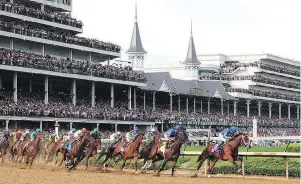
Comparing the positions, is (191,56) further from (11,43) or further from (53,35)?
(11,43)

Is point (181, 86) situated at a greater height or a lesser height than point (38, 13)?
lesser

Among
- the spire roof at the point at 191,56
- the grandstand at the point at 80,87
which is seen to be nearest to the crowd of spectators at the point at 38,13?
the grandstand at the point at 80,87

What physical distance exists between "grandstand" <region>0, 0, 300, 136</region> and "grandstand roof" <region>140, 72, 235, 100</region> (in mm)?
102

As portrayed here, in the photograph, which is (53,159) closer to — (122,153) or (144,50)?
(122,153)

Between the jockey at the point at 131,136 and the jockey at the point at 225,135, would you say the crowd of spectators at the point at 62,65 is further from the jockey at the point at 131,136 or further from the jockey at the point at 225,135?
the jockey at the point at 225,135

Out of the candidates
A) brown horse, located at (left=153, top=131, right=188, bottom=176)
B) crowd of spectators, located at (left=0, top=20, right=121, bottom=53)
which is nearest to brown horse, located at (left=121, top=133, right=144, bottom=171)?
brown horse, located at (left=153, top=131, right=188, bottom=176)

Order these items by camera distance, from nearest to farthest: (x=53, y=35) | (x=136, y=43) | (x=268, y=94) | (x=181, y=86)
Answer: (x=53, y=35) < (x=181, y=86) < (x=136, y=43) < (x=268, y=94)

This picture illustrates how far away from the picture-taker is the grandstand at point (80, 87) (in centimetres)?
4403

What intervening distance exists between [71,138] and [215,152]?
22.6ft

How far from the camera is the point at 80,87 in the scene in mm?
55031

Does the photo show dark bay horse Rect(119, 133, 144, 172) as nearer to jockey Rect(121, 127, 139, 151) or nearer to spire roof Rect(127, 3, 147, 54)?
jockey Rect(121, 127, 139, 151)

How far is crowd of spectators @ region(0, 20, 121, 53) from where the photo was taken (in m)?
45.1

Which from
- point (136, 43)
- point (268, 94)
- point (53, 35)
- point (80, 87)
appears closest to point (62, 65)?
point (53, 35)

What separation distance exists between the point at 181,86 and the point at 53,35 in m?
21.2
